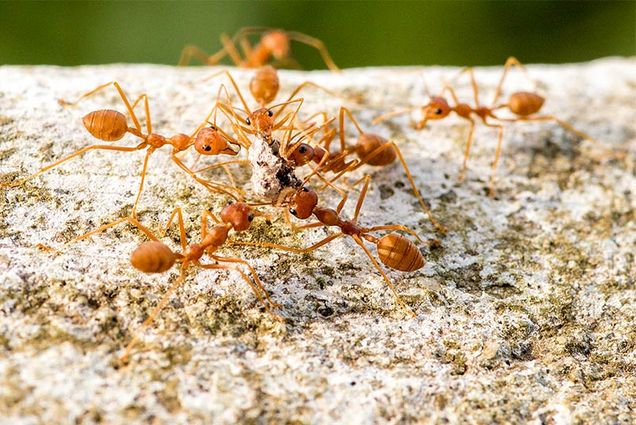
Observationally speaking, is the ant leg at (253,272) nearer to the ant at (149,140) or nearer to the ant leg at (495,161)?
the ant at (149,140)

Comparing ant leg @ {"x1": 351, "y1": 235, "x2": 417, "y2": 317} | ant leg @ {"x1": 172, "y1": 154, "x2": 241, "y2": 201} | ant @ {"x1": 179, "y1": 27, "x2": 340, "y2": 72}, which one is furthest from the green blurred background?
ant leg @ {"x1": 351, "y1": 235, "x2": 417, "y2": 317}

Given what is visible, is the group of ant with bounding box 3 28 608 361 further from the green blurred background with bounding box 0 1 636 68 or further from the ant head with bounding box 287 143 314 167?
the green blurred background with bounding box 0 1 636 68

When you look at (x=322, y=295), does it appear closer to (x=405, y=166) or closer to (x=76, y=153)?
(x=405, y=166)

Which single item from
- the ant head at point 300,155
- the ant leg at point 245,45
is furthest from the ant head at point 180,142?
the ant leg at point 245,45

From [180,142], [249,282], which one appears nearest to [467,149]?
[180,142]

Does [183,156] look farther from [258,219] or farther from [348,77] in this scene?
[348,77]
